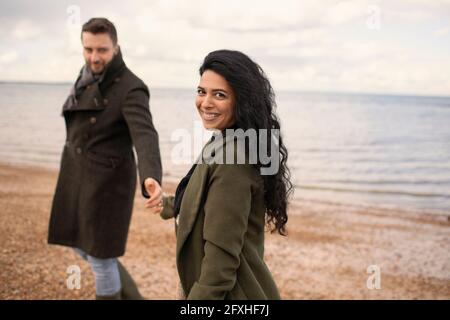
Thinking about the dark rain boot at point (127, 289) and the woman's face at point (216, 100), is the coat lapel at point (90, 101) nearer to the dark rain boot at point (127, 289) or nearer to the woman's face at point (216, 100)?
the dark rain boot at point (127, 289)

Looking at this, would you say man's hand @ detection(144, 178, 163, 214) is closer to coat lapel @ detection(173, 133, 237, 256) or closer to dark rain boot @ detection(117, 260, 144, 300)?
coat lapel @ detection(173, 133, 237, 256)

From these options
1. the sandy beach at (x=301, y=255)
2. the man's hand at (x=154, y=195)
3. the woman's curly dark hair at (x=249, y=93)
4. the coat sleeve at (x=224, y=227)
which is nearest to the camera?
the coat sleeve at (x=224, y=227)

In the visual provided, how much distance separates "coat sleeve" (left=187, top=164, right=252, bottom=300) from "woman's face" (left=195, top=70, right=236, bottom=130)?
9.3 inches

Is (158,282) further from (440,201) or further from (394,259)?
(440,201)

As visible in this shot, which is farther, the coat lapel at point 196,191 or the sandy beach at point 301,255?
the sandy beach at point 301,255

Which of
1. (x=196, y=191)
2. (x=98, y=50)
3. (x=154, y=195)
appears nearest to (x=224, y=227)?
(x=196, y=191)

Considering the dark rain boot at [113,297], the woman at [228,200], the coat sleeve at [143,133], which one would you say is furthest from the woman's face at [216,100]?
the dark rain boot at [113,297]

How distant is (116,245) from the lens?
3.63 meters

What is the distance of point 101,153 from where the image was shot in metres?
3.54

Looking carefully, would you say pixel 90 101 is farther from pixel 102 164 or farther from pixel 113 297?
pixel 113 297

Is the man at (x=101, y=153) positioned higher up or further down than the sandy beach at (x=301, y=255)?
higher up

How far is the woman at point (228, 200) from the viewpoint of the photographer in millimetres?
1841
